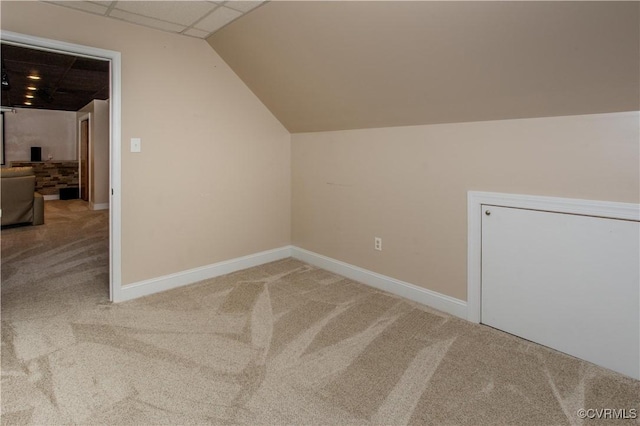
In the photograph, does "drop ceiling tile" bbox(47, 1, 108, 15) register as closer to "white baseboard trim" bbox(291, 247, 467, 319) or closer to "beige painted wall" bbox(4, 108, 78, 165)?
"white baseboard trim" bbox(291, 247, 467, 319)

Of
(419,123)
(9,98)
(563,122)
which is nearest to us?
(563,122)

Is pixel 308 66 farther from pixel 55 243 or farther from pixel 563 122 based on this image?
pixel 55 243

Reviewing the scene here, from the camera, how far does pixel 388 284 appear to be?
10.9 ft

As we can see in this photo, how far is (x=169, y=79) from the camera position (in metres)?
3.23

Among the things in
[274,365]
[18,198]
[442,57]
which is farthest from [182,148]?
[18,198]

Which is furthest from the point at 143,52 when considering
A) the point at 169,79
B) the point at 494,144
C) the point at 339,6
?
the point at 494,144

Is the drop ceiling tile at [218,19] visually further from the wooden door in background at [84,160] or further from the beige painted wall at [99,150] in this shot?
the wooden door in background at [84,160]

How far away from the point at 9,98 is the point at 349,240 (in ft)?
27.4

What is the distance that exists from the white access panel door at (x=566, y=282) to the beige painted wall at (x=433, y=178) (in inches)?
7.0

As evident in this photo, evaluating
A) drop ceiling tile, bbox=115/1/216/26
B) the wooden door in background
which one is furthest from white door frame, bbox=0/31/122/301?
the wooden door in background

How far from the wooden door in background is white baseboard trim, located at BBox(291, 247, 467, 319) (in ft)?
23.0

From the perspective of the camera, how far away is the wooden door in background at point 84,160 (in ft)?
28.9

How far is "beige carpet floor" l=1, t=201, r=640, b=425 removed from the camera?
1771mm

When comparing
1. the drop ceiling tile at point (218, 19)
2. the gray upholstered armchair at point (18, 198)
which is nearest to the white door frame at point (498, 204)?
the drop ceiling tile at point (218, 19)
